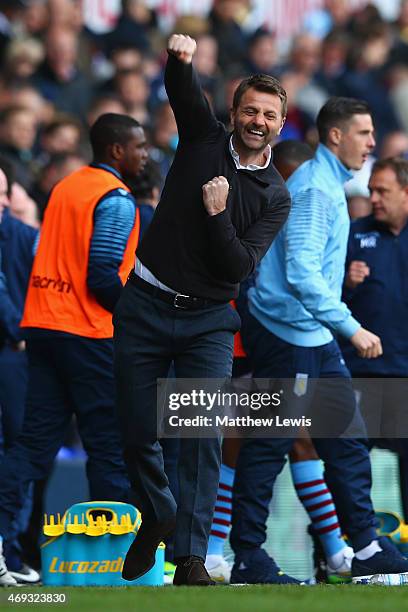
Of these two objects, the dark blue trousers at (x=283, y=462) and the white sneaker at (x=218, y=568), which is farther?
the white sneaker at (x=218, y=568)

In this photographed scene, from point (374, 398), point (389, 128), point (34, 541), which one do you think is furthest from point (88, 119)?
point (374, 398)

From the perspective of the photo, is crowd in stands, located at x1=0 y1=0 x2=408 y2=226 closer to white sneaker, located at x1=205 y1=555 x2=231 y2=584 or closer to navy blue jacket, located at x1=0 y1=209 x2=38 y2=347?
navy blue jacket, located at x1=0 y1=209 x2=38 y2=347

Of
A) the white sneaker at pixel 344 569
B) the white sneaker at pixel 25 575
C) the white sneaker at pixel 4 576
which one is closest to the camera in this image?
the white sneaker at pixel 4 576

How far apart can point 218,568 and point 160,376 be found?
1.80 meters

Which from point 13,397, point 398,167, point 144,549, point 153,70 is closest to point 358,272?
point 398,167

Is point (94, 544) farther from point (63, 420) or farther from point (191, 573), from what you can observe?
point (191, 573)

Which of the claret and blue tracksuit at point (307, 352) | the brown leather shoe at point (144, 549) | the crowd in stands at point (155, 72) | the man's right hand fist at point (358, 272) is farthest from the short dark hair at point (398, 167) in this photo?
the brown leather shoe at point (144, 549)

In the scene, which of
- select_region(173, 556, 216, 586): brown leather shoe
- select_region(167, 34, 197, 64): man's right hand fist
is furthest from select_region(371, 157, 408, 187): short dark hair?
select_region(173, 556, 216, 586): brown leather shoe

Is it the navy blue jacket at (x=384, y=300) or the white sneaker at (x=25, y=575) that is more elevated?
the navy blue jacket at (x=384, y=300)

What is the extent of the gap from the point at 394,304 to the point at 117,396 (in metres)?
2.36

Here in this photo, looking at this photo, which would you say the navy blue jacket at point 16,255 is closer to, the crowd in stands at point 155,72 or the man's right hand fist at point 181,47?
the crowd in stands at point 155,72

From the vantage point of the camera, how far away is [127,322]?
6438mm

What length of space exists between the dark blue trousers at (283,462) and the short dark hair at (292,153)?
1.24 m

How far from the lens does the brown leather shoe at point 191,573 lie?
20.5 ft
